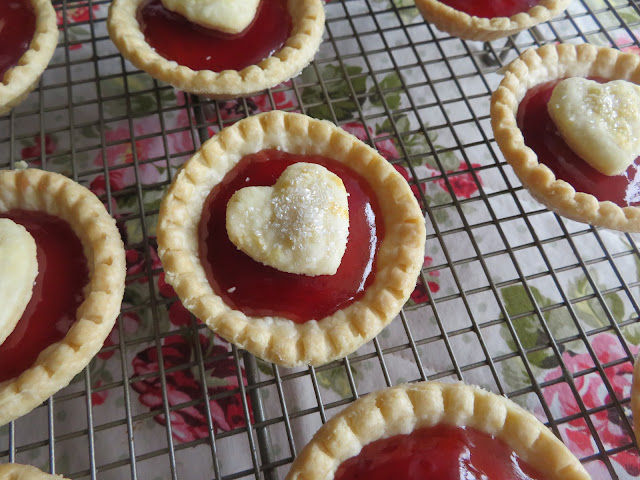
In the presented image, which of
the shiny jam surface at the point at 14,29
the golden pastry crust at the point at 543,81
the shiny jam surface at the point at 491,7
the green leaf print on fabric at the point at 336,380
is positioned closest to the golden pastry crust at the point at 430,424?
the green leaf print on fabric at the point at 336,380

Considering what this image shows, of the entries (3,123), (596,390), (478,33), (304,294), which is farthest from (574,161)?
(3,123)

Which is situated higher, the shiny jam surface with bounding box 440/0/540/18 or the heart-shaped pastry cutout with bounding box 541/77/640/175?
the shiny jam surface with bounding box 440/0/540/18

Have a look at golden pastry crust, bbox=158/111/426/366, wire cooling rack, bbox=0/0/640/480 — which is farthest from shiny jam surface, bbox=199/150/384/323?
wire cooling rack, bbox=0/0/640/480

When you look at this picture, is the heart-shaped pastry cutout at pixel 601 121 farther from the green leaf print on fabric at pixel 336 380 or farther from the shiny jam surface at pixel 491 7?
the green leaf print on fabric at pixel 336 380

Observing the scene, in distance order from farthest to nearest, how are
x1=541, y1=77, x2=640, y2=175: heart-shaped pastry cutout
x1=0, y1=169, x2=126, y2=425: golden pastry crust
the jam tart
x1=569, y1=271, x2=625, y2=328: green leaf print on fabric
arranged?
1. x1=569, y1=271, x2=625, y2=328: green leaf print on fabric
2. x1=541, y1=77, x2=640, y2=175: heart-shaped pastry cutout
3. the jam tart
4. x1=0, y1=169, x2=126, y2=425: golden pastry crust

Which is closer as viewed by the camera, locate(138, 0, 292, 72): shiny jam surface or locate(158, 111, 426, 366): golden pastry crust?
locate(158, 111, 426, 366): golden pastry crust

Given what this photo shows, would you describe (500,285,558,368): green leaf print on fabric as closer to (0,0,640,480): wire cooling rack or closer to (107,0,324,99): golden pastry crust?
(0,0,640,480): wire cooling rack

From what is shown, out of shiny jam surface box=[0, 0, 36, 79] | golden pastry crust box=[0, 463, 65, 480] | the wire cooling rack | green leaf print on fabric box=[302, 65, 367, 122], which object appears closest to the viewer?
golden pastry crust box=[0, 463, 65, 480]
